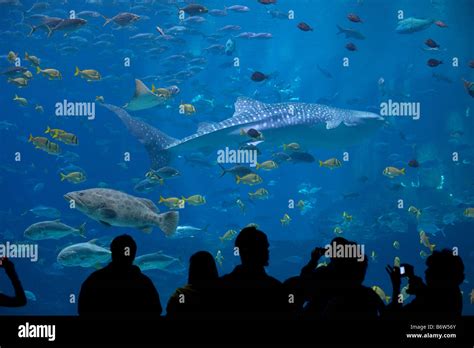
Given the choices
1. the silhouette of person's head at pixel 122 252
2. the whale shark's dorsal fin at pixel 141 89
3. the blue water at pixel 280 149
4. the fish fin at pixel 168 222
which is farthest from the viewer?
the blue water at pixel 280 149

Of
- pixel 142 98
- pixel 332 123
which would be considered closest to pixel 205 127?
pixel 142 98

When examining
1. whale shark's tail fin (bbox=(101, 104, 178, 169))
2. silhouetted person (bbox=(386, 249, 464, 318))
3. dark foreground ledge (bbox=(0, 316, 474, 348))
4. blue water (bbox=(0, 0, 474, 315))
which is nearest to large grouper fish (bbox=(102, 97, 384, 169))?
whale shark's tail fin (bbox=(101, 104, 178, 169))

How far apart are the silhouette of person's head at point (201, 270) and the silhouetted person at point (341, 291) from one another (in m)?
0.69

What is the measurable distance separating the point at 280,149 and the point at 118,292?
67.6 feet

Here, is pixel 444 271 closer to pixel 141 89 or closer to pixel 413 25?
pixel 141 89

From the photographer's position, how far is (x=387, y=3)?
2591 cm

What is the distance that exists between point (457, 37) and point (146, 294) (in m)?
32.0

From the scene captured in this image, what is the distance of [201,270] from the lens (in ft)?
10.1

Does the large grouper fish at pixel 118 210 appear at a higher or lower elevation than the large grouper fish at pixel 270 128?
lower

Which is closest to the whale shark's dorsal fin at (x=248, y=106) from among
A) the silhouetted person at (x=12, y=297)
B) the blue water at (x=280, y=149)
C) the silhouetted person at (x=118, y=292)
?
the blue water at (x=280, y=149)

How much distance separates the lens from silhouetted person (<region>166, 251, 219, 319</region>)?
109 inches

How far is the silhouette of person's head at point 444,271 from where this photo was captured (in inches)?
117

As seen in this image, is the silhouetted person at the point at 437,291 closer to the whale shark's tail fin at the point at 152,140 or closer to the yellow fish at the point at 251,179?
the yellow fish at the point at 251,179

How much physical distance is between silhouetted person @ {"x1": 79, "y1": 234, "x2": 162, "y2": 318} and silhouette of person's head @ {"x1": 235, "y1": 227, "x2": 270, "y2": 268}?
66 centimetres
